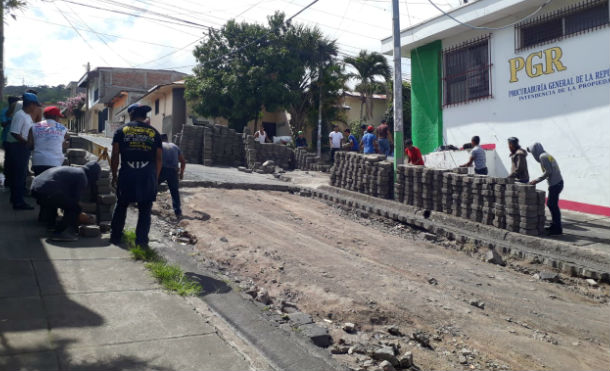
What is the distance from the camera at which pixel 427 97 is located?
15352 mm

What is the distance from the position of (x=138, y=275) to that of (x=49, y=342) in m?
1.50

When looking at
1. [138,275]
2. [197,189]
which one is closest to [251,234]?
[138,275]

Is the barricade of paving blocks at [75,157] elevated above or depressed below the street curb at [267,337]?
above

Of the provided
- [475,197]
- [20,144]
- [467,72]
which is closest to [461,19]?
[467,72]

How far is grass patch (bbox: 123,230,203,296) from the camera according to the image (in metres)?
4.51

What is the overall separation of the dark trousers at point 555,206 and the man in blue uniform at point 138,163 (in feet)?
21.2

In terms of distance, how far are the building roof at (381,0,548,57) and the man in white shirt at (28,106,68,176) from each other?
10.5 meters

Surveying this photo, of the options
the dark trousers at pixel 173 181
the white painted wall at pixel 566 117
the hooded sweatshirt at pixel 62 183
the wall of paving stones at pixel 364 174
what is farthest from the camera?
the wall of paving stones at pixel 364 174

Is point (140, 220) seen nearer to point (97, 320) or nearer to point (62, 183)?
point (62, 183)

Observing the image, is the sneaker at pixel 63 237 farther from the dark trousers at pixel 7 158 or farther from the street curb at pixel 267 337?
the street curb at pixel 267 337

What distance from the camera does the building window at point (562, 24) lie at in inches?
422

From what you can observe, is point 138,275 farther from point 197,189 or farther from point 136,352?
point 197,189

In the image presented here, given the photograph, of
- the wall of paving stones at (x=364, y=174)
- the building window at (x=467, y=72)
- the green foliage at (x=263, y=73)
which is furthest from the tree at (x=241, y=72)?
the wall of paving stones at (x=364, y=174)

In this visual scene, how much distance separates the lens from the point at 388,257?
24.3 ft
